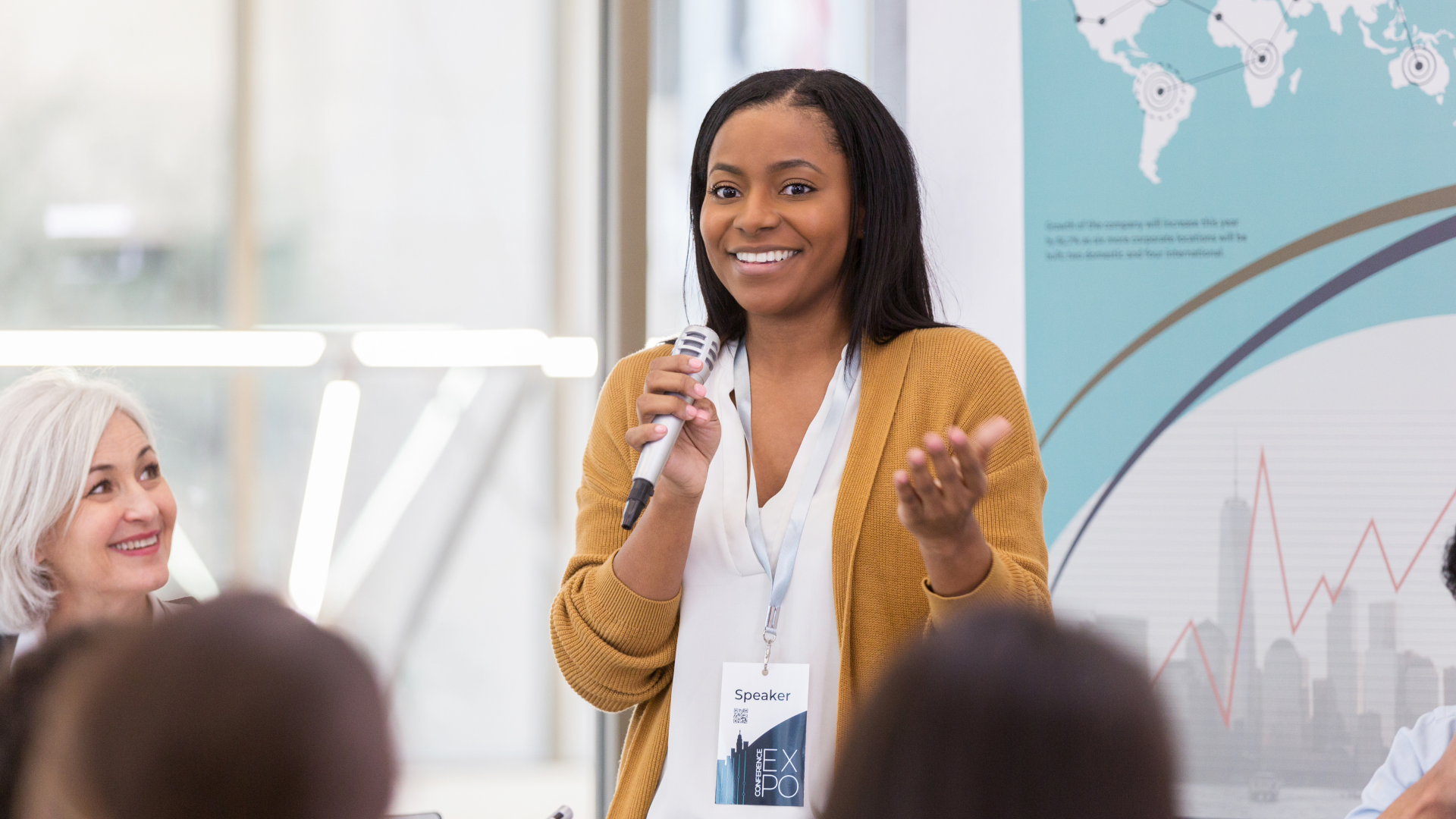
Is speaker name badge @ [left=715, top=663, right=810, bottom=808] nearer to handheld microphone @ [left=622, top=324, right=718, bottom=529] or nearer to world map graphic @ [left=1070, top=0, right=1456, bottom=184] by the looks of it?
handheld microphone @ [left=622, top=324, right=718, bottom=529]

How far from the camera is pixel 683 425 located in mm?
1640

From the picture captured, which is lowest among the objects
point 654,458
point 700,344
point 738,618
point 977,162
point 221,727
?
point 738,618

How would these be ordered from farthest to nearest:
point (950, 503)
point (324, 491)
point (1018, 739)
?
1. point (324, 491)
2. point (950, 503)
3. point (1018, 739)

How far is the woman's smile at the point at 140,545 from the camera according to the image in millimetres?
2160

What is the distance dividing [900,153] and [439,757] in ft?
7.97

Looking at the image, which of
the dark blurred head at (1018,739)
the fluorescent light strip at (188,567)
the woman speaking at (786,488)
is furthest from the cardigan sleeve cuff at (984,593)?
the fluorescent light strip at (188,567)

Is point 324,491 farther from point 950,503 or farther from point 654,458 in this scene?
point 950,503

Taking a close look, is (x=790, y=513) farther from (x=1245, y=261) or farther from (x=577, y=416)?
(x=577, y=416)

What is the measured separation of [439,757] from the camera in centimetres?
346

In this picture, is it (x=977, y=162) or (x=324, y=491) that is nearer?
(x=977, y=162)

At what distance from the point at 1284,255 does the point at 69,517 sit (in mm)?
2465

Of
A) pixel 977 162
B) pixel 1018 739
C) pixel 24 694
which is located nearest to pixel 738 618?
pixel 24 694

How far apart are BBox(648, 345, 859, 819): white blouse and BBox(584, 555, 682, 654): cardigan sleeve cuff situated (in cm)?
4

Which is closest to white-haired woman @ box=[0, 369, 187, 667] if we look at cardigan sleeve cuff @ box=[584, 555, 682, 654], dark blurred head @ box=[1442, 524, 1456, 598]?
cardigan sleeve cuff @ box=[584, 555, 682, 654]
